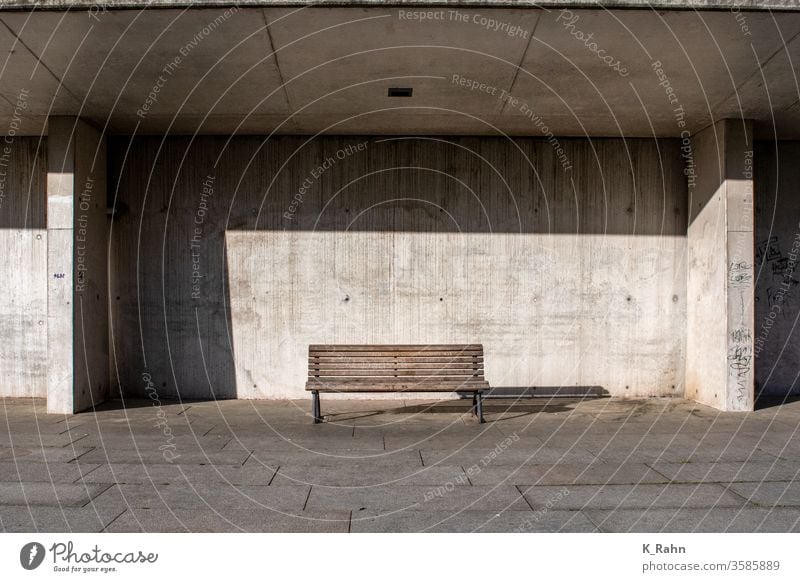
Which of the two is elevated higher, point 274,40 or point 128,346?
point 274,40

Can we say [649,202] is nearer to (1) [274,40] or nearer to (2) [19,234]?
(1) [274,40]

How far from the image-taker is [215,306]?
33.6 feet

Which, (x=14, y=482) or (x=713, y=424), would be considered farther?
(x=713, y=424)

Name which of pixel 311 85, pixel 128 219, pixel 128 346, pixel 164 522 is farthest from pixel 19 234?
pixel 164 522

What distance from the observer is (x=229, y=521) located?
185 inches

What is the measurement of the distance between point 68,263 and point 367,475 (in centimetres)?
539

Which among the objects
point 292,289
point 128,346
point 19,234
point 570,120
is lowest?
point 128,346

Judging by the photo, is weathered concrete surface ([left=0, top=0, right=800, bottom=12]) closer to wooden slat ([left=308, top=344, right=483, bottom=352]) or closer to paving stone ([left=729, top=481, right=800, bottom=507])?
paving stone ([left=729, top=481, right=800, bottom=507])

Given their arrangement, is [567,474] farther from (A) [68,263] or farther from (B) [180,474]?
(A) [68,263]

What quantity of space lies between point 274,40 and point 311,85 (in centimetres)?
126

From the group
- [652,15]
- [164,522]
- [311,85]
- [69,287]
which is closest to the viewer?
[164,522]

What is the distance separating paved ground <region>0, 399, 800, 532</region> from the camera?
187 inches

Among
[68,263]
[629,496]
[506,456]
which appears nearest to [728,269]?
[506,456]

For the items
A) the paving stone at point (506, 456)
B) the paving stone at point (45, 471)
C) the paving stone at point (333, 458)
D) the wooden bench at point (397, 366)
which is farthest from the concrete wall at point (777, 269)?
the paving stone at point (45, 471)
